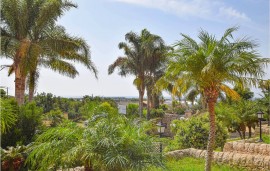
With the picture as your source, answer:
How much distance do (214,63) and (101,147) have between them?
3.74 meters

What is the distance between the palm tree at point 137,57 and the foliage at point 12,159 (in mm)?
19249

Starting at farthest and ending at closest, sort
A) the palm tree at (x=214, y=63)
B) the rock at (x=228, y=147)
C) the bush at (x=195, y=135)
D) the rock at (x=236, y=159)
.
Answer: the bush at (x=195, y=135) < the rock at (x=228, y=147) < the rock at (x=236, y=159) < the palm tree at (x=214, y=63)

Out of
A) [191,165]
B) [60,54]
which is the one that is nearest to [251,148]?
[191,165]

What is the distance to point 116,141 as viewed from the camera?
5.90 meters

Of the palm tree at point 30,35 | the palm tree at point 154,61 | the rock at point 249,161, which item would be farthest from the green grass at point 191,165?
the palm tree at point 154,61

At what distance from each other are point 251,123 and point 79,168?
11243 mm

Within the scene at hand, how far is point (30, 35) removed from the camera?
44.9 ft

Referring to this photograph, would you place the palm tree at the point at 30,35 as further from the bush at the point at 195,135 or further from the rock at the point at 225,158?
the rock at the point at 225,158

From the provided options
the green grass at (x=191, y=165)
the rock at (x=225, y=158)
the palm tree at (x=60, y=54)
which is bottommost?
the green grass at (x=191, y=165)

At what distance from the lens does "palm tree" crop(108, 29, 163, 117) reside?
1041 inches

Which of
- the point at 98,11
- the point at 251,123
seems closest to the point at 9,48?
the point at 98,11

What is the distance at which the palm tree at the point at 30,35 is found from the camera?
12.8 m

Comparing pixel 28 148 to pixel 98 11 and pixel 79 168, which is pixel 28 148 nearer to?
pixel 79 168

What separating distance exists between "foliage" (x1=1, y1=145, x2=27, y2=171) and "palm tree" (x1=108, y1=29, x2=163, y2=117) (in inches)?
758
